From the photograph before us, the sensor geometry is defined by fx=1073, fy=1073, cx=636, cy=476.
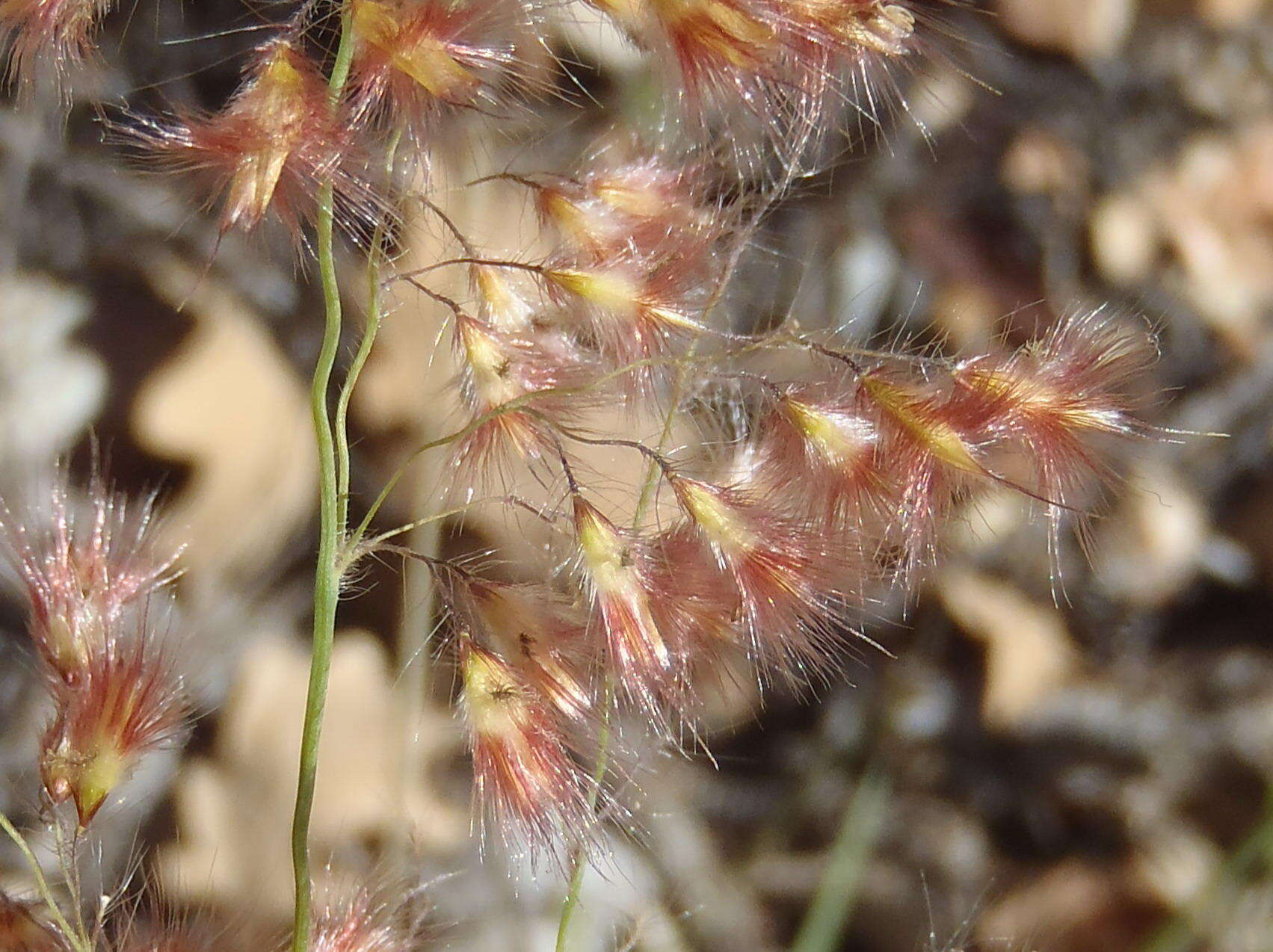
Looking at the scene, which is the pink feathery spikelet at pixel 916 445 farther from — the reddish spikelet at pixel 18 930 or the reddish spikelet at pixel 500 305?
the reddish spikelet at pixel 18 930

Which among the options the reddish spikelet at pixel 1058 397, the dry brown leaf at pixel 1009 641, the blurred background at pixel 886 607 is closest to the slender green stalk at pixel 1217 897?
the blurred background at pixel 886 607

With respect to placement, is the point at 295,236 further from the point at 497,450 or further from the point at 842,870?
the point at 842,870

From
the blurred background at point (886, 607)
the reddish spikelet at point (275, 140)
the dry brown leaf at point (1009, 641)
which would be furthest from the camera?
the dry brown leaf at point (1009, 641)

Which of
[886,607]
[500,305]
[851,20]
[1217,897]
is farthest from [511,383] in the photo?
[1217,897]

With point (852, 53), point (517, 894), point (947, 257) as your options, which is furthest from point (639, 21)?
point (517, 894)

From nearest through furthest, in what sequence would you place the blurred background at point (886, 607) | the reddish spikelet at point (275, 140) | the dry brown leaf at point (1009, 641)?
the reddish spikelet at point (275, 140), the blurred background at point (886, 607), the dry brown leaf at point (1009, 641)

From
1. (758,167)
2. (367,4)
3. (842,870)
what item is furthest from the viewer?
(842,870)

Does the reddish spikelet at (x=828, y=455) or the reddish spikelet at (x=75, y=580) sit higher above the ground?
the reddish spikelet at (x=828, y=455)
